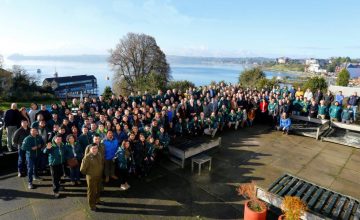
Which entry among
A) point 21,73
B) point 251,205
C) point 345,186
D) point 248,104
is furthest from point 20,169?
point 21,73

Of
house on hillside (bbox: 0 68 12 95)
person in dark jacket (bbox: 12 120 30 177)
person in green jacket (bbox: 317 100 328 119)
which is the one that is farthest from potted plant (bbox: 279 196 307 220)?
house on hillside (bbox: 0 68 12 95)

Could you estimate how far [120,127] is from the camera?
7.40 meters

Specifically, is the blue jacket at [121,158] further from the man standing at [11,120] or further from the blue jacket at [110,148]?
the man standing at [11,120]

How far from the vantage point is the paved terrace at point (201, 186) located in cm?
539

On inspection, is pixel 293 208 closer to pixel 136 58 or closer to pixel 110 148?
pixel 110 148

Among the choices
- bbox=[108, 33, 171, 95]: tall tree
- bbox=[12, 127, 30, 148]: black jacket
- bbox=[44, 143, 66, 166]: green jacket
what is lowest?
bbox=[44, 143, 66, 166]: green jacket

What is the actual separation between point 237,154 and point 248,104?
4810 millimetres

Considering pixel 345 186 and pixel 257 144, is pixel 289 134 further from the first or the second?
pixel 345 186

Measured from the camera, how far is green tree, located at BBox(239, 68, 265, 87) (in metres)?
31.4

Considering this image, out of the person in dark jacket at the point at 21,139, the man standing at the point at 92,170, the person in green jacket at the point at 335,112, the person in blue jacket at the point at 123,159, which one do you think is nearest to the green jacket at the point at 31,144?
the person in dark jacket at the point at 21,139

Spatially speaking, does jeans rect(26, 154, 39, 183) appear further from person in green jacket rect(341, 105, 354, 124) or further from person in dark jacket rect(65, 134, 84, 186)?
person in green jacket rect(341, 105, 354, 124)

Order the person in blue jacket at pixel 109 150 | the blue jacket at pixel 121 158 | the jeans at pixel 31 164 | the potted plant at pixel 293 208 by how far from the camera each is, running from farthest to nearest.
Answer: the blue jacket at pixel 121 158, the person in blue jacket at pixel 109 150, the jeans at pixel 31 164, the potted plant at pixel 293 208

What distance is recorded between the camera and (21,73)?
128ft

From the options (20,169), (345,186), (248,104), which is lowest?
(345,186)
